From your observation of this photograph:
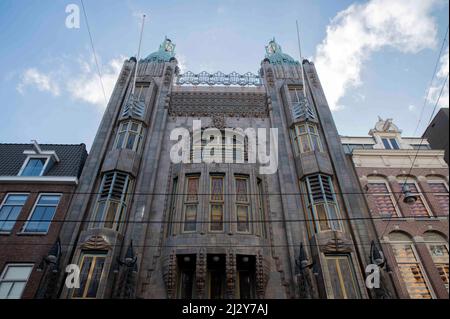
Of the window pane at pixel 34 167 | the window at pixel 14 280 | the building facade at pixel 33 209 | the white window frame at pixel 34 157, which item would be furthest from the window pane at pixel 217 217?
the window pane at pixel 34 167

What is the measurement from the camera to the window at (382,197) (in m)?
16.9

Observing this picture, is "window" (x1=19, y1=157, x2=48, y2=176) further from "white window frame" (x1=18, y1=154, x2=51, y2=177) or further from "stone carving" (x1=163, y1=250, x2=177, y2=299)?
"stone carving" (x1=163, y1=250, x2=177, y2=299)

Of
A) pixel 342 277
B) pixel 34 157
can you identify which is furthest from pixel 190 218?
pixel 34 157

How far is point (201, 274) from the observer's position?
44.9 ft

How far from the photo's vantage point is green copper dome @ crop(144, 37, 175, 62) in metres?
26.5

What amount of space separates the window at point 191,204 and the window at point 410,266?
10.5 meters

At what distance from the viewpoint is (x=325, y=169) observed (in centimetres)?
1778

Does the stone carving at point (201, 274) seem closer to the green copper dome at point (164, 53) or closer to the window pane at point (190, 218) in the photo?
the window pane at point (190, 218)

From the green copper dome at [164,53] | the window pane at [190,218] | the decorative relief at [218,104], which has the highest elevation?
the green copper dome at [164,53]

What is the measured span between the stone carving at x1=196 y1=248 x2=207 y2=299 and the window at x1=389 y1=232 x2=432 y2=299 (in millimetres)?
9746

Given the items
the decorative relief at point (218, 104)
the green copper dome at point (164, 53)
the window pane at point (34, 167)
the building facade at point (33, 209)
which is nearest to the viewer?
the building facade at point (33, 209)

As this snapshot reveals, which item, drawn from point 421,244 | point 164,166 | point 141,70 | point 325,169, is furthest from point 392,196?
point 141,70
